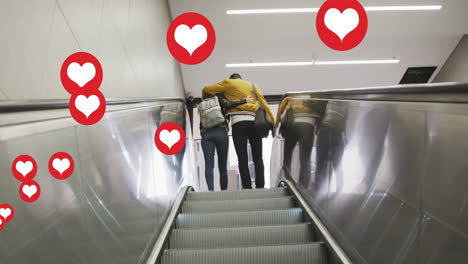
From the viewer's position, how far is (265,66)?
424 inches

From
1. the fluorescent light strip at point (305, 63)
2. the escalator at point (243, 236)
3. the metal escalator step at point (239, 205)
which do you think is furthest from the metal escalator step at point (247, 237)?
the fluorescent light strip at point (305, 63)

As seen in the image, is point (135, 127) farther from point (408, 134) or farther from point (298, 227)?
point (408, 134)

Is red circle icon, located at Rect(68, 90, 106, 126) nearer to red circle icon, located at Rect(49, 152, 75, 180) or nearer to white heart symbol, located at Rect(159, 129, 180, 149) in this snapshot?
red circle icon, located at Rect(49, 152, 75, 180)

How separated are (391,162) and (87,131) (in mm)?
1409

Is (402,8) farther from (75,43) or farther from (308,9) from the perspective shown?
(75,43)

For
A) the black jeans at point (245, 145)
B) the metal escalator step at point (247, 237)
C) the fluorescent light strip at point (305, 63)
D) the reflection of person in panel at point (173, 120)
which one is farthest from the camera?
the fluorescent light strip at point (305, 63)

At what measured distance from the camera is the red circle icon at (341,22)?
8.36ft

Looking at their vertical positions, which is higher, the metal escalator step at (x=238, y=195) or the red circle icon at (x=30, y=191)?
the red circle icon at (x=30, y=191)

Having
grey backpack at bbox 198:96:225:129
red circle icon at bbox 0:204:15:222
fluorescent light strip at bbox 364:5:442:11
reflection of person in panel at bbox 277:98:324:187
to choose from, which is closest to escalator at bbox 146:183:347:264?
reflection of person in panel at bbox 277:98:324:187

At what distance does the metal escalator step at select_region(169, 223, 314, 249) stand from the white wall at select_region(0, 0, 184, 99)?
139 cm

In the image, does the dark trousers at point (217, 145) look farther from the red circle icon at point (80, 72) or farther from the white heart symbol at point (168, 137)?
the red circle icon at point (80, 72)

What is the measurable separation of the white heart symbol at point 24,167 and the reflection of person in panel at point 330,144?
73.7 inches

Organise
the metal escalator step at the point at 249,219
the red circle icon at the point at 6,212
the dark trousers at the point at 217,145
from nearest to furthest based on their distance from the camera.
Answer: the red circle icon at the point at 6,212 → the metal escalator step at the point at 249,219 → the dark trousers at the point at 217,145

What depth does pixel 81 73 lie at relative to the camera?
302cm
